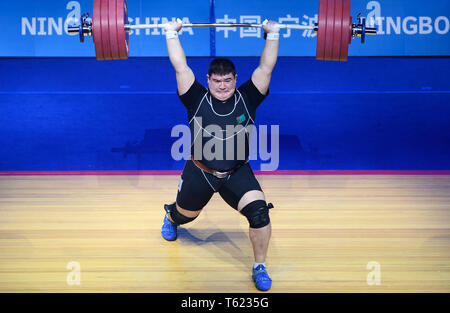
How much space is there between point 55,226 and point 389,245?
197 cm

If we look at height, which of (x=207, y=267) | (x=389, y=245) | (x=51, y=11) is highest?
(x=51, y=11)

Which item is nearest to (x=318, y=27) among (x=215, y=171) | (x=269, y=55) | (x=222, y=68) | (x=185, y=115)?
(x=269, y=55)

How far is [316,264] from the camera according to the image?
235 centimetres

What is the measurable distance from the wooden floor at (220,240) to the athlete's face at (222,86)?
2.72 feet

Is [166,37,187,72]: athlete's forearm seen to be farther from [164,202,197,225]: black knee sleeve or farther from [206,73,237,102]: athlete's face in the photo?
[164,202,197,225]: black knee sleeve

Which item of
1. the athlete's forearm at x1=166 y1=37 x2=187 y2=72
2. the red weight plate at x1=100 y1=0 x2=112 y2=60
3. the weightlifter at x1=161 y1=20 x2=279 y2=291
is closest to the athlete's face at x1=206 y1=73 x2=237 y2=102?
the weightlifter at x1=161 y1=20 x2=279 y2=291

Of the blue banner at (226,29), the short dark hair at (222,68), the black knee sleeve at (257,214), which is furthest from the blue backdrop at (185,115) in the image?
the black knee sleeve at (257,214)

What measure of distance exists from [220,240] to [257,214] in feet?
2.16

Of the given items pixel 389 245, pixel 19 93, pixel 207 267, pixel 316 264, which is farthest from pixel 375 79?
pixel 19 93

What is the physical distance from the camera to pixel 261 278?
2092 mm

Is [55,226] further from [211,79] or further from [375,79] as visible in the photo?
[375,79]

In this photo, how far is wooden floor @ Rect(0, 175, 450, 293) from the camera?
217cm

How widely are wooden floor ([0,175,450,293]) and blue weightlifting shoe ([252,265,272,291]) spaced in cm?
5

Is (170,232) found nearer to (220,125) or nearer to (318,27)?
(220,125)
